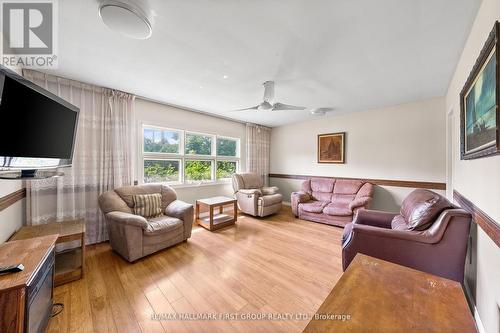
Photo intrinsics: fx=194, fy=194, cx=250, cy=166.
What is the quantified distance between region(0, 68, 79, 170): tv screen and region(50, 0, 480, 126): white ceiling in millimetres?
665

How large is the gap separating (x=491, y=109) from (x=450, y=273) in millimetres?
1350

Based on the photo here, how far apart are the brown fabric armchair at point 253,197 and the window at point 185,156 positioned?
479 millimetres

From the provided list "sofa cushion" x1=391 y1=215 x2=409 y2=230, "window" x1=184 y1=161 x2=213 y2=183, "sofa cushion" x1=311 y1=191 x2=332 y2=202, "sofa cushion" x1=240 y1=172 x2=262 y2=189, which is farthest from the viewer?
"sofa cushion" x1=240 y1=172 x2=262 y2=189

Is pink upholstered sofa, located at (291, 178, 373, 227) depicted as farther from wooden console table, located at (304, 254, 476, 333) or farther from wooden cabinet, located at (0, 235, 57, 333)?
wooden cabinet, located at (0, 235, 57, 333)

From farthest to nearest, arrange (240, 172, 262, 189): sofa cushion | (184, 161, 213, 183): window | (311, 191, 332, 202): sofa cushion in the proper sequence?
1. (240, 172, 262, 189): sofa cushion
2. (311, 191, 332, 202): sofa cushion
3. (184, 161, 213, 183): window

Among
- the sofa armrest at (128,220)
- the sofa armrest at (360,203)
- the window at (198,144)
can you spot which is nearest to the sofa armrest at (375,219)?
the sofa armrest at (360,203)

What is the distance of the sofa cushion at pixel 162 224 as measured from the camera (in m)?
2.48

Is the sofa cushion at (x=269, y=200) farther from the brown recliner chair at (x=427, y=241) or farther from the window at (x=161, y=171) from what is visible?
the brown recliner chair at (x=427, y=241)

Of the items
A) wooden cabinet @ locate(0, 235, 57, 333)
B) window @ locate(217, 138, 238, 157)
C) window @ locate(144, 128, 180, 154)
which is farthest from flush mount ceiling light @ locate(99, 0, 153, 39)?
window @ locate(217, 138, 238, 157)

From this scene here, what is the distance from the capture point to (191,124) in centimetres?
417

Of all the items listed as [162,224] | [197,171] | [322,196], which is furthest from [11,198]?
[322,196]

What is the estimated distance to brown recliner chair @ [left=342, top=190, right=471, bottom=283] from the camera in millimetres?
1622

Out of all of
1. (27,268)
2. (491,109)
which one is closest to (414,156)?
(491,109)

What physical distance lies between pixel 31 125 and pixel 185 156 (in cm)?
269
